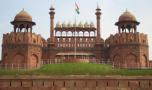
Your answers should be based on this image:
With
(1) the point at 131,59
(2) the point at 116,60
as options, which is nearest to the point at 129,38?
(1) the point at 131,59

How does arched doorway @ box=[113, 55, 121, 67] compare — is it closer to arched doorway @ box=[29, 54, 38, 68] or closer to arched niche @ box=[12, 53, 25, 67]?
arched doorway @ box=[29, 54, 38, 68]

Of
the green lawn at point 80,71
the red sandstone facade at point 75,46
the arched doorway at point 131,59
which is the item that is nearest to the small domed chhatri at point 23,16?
the red sandstone facade at point 75,46

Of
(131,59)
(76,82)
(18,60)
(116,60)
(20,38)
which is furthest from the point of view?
(116,60)

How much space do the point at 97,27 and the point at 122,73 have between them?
1778 cm

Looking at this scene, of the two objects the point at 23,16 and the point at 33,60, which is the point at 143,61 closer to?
the point at 33,60

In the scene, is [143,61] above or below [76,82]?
above

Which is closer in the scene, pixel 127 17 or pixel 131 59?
pixel 131 59

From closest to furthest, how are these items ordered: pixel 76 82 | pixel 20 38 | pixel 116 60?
1. pixel 76 82
2. pixel 20 38
3. pixel 116 60

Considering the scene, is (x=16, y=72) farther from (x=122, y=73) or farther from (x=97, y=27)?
(x=97, y=27)

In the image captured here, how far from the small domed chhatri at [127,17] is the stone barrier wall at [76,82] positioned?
15.5 m

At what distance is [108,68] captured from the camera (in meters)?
46.4

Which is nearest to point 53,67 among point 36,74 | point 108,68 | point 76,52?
point 36,74

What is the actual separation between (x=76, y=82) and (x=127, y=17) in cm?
1810

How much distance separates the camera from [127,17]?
5641cm
